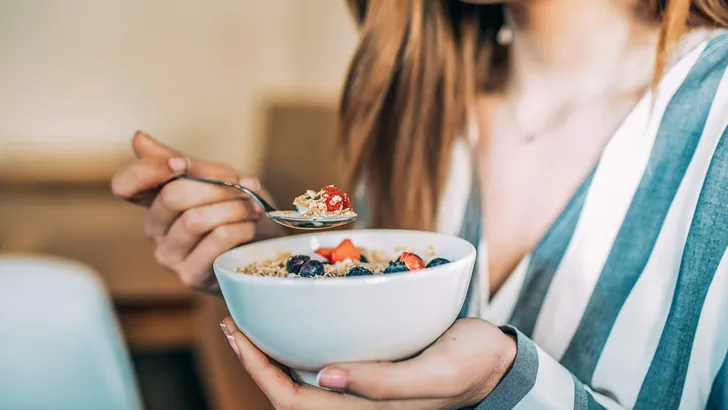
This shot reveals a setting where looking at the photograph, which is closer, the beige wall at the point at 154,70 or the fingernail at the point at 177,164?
the fingernail at the point at 177,164

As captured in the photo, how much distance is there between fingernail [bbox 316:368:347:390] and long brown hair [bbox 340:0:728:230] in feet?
1.68

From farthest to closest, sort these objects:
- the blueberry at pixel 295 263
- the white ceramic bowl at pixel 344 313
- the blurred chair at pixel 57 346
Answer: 1. the blurred chair at pixel 57 346
2. the blueberry at pixel 295 263
3. the white ceramic bowl at pixel 344 313

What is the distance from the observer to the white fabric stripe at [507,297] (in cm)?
80

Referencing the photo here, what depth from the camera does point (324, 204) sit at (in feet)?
2.07

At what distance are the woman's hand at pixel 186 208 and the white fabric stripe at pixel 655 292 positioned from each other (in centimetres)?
43

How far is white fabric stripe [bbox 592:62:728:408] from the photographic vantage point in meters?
0.71

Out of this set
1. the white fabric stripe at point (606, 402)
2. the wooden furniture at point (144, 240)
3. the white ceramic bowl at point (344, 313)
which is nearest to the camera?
the white ceramic bowl at point (344, 313)

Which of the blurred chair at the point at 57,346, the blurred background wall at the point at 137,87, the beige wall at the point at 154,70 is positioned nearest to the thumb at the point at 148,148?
the blurred chair at the point at 57,346

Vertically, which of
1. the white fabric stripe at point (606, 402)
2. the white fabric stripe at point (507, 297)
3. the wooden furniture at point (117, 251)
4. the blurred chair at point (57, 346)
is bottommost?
the wooden furniture at point (117, 251)

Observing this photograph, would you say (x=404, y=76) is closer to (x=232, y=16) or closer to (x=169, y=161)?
(x=169, y=161)

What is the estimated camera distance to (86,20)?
Answer: 279cm

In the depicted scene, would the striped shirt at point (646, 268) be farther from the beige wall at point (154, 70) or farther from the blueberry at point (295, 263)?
the beige wall at point (154, 70)

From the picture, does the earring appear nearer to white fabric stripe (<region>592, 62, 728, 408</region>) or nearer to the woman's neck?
the woman's neck

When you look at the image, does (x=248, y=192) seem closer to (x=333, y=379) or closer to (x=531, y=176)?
(x=333, y=379)
